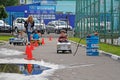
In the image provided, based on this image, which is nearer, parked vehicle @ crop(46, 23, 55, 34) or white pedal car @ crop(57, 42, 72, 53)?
white pedal car @ crop(57, 42, 72, 53)

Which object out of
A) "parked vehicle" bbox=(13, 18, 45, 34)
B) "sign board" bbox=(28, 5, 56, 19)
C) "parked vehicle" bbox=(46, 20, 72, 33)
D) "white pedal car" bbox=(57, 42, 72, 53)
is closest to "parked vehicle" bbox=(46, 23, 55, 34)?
"parked vehicle" bbox=(46, 20, 72, 33)

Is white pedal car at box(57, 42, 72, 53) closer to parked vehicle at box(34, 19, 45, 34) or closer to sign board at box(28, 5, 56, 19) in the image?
parked vehicle at box(34, 19, 45, 34)

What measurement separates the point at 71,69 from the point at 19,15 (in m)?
Answer: 52.9

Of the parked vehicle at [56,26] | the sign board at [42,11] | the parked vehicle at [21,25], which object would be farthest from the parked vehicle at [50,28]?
the parked vehicle at [21,25]

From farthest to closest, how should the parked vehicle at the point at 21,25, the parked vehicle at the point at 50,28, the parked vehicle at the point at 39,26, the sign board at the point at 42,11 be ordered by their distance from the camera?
1. the sign board at the point at 42,11
2. the parked vehicle at the point at 50,28
3. the parked vehicle at the point at 21,25
4. the parked vehicle at the point at 39,26

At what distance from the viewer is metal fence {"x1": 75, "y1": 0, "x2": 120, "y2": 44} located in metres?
32.0

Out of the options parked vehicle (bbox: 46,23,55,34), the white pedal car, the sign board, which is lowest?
the white pedal car

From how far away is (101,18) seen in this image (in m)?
36.1

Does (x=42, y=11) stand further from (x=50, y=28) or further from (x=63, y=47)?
(x=63, y=47)

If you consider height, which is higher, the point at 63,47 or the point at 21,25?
the point at 21,25

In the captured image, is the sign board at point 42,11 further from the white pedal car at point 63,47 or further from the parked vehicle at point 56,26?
the white pedal car at point 63,47

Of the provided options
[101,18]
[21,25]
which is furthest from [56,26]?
[101,18]

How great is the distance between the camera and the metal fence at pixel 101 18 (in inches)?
1258

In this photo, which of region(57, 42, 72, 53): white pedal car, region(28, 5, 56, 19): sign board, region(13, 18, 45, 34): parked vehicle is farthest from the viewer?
region(28, 5, 56, 19): sign board
